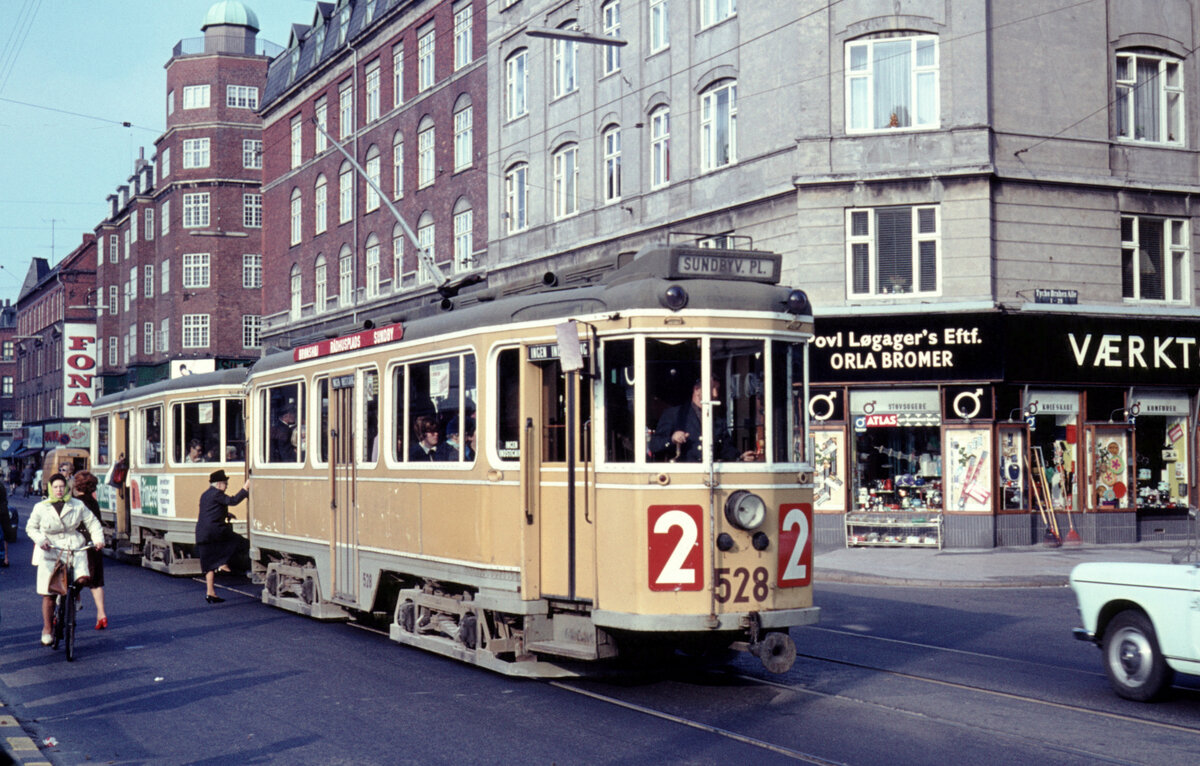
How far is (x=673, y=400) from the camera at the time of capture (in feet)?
30.1

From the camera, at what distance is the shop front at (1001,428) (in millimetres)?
23984

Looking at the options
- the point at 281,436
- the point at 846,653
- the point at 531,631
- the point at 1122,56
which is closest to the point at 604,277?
the point at 531,631

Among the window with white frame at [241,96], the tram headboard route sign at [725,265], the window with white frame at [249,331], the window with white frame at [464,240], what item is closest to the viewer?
the tram headboard route sign at [725,265]

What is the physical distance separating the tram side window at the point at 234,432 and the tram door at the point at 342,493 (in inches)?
245

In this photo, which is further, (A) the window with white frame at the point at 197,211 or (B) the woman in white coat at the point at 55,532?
(A) the window with white frame at the point at 197,211

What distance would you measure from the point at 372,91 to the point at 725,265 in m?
37.3

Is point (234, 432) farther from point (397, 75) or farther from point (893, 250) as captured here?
point (397, 75)

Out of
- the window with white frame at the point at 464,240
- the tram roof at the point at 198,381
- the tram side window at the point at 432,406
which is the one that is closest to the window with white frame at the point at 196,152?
the window with white frame at the point at 464,240

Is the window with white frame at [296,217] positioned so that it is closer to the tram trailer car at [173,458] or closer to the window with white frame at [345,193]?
the window with white frame at [345,193]

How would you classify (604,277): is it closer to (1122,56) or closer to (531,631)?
(531,631)

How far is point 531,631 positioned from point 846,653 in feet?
10.7

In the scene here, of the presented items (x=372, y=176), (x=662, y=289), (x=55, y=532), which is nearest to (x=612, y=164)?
(x=372, y=176)

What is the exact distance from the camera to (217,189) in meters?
63.9

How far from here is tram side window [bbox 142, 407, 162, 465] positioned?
827 inches
